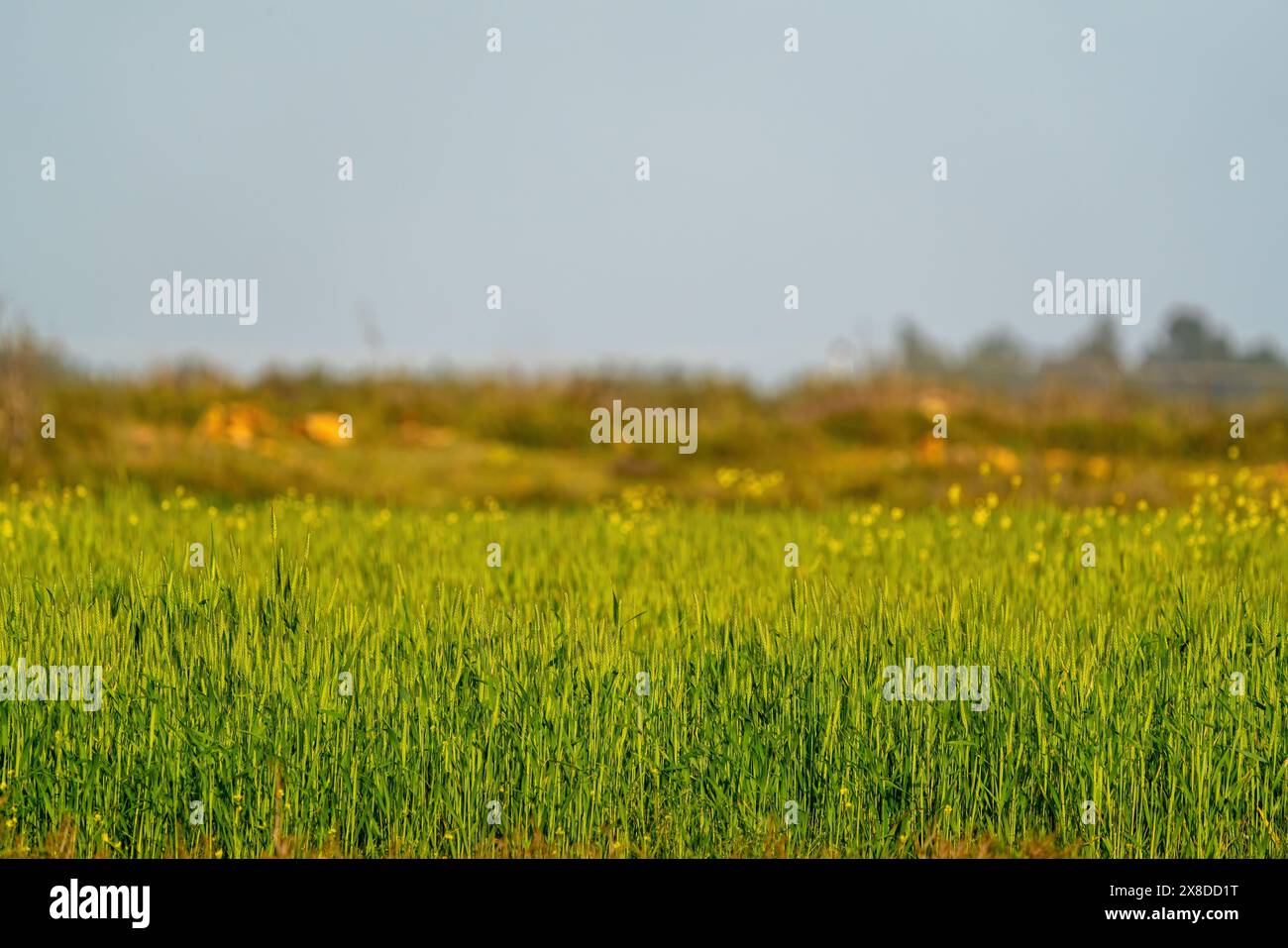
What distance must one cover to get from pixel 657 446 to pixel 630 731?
1465cm

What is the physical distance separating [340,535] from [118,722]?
4.51 m

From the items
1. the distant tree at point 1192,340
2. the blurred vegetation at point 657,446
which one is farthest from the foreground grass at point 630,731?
the distant tree at point 1192,340

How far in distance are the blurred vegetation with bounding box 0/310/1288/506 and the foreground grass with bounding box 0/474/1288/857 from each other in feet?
27.2

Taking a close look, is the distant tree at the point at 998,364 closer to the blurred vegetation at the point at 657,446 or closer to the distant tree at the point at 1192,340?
the blurred vegetation at the point at 657,446

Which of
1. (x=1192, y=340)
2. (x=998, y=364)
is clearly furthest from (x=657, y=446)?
(x=1192, y=340)

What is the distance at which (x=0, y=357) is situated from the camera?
17.0m

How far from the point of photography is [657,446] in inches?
793

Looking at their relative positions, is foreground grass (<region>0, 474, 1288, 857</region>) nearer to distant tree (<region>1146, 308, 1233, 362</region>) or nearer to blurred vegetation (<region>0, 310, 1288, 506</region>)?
blurred vegetation (<region>0, 310, 1288, 506</region>)

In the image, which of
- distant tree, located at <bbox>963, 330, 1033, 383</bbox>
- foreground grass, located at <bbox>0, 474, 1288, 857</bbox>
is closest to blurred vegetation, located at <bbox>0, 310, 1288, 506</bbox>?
distant tree, located at <bbox>963, 330, 1033, 383</bbox>

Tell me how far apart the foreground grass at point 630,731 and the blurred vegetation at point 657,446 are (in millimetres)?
8283

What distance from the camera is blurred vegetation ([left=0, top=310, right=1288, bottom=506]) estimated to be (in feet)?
52.7

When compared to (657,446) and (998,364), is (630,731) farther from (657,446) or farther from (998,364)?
(998,364)
